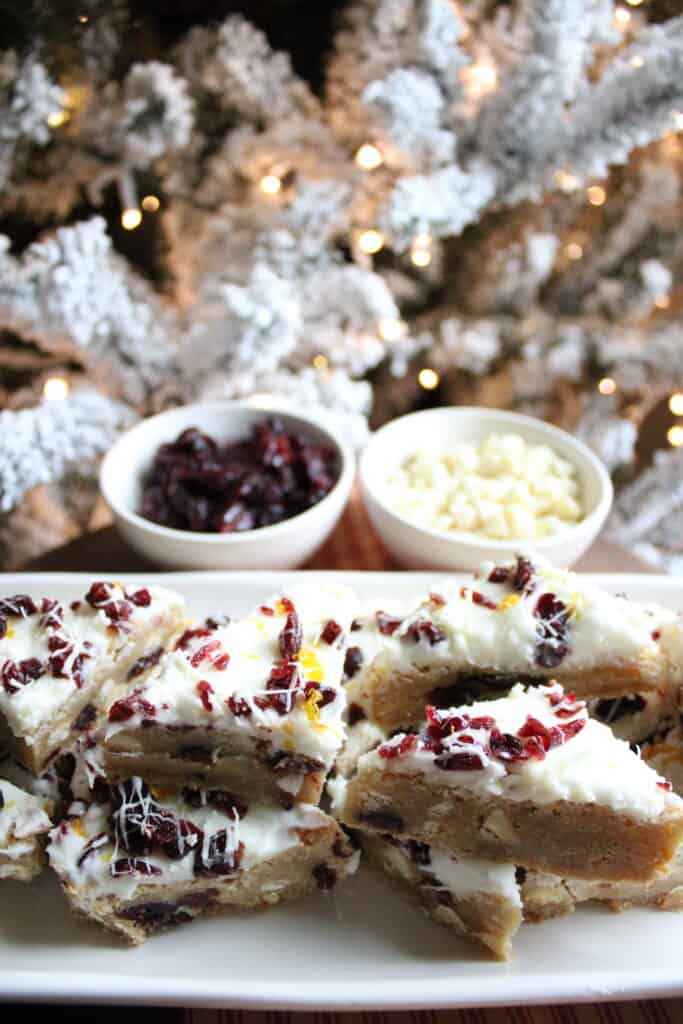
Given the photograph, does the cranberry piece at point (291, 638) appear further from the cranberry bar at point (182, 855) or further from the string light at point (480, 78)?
the string light at point (480, 78)

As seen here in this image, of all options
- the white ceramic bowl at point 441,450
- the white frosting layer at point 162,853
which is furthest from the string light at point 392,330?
the white frosting layer at point 162,853

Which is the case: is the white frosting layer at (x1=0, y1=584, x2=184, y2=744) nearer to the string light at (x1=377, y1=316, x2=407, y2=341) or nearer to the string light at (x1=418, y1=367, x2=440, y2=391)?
the string light at (x1=377, y1=316, x2=407, y2=341)

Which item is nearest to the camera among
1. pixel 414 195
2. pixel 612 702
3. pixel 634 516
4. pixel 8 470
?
pixel 612 702

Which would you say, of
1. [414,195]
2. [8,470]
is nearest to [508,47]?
[414,195]

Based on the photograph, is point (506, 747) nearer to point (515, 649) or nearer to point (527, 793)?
point (527, 793)

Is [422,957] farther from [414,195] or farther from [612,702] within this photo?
[414,195]

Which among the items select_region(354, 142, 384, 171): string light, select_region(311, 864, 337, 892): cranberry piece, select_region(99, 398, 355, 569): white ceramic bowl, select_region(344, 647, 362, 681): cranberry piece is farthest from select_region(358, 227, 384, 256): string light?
select_region(311, 864, 337, 892): cranberry piece
